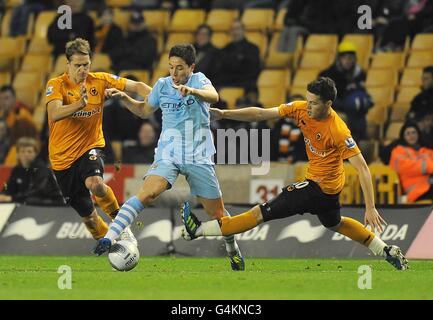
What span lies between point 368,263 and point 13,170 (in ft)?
20.2

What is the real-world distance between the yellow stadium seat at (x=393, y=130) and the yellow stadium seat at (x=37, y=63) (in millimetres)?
7038

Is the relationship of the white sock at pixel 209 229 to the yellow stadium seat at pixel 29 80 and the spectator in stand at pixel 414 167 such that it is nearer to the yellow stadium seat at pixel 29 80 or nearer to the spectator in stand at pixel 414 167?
the spectator in stand at pixel 414 167

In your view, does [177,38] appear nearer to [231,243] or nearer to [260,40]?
[260,40]

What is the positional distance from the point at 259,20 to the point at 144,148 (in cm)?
451

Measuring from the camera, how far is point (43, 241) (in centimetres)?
1830

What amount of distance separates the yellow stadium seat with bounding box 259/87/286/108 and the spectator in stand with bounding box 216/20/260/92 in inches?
12.0

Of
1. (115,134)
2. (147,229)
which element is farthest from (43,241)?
(115,134)

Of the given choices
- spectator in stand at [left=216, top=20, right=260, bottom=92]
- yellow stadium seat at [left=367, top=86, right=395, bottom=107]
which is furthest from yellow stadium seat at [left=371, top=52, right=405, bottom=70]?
spectator in stand at [left=216, top=20, right=260, bottom=92]

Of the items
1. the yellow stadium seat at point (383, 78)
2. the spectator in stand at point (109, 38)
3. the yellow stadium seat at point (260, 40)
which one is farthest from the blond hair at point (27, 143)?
the yellow stadium seat at point (383, 78)

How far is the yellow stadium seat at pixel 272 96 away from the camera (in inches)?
898

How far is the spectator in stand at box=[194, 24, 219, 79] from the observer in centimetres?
2288

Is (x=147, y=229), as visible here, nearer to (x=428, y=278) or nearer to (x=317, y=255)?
(x=317, y=255)

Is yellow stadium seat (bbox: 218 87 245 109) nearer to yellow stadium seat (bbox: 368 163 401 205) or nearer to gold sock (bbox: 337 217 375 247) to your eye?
yellow stadium seat (bbox: 368 163 401 205)

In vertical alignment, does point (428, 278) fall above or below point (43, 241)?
above
